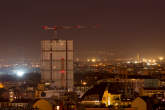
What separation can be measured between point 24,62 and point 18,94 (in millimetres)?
32877

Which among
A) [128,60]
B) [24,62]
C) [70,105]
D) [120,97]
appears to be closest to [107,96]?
[120,97]

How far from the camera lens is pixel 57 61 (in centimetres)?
2456

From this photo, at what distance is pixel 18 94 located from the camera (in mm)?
22641

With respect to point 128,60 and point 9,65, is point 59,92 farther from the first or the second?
point 128,60

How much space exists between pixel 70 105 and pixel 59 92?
6.02m

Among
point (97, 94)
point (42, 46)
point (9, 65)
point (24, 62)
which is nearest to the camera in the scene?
point (97, 94)

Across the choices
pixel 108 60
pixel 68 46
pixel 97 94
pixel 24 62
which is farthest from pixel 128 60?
pixel 97 94

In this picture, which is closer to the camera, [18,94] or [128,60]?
[18,94]

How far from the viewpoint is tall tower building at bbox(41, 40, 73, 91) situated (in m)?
24.3

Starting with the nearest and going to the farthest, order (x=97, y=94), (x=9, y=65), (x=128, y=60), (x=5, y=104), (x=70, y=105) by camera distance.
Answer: (x=70, y=105) → (x=5, y=104) → (x=97, y=94) → (x=9, y=65) → (x=128, y=60)

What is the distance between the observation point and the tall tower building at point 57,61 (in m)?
24.3

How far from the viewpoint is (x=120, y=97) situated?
61.1 ft

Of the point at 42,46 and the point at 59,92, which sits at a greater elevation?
the point at 42,46

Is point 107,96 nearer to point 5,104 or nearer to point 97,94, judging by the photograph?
point 97,94
